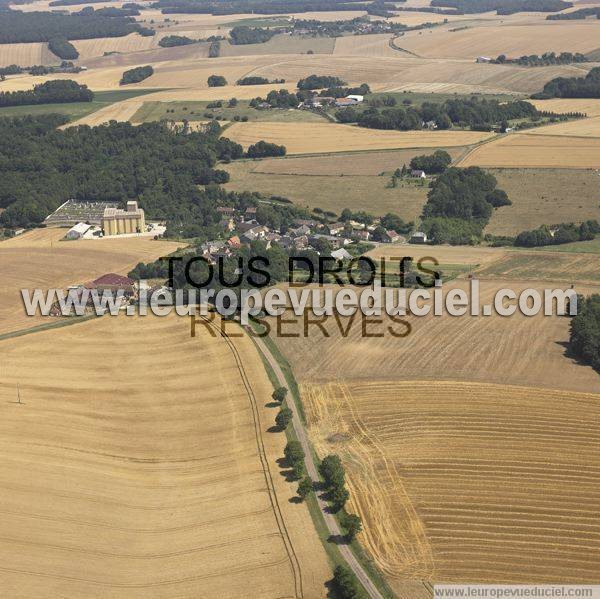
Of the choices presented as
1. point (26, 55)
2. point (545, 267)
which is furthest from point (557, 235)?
point (26, 55)

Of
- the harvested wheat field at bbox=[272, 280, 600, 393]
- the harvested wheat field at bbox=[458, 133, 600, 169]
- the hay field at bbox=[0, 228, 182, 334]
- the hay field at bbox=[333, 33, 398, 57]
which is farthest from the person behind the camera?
the hay field at bbox=[333, 33, 398, 57]

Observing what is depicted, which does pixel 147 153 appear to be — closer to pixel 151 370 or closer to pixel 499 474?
pixel 151 370

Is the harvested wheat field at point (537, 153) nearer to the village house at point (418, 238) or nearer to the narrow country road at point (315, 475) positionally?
the village house at point (418, 238)

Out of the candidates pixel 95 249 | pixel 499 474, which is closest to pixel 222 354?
pixel 499 474

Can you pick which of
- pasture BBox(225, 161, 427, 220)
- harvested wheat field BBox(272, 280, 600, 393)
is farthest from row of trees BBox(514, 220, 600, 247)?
harvested wheat field BBox(272, 280, 600, 393)

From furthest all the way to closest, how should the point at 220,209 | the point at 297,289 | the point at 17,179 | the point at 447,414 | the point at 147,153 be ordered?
1. the point at 147,153
2. the point at 17,179
3. the point at 220,209
4. the point at 297,289
5. the point at 447,414

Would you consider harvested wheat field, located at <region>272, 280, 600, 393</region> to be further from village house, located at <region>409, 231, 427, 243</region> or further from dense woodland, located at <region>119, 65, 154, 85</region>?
dense woodland, located at <region>119, 65, 154, 85</region>

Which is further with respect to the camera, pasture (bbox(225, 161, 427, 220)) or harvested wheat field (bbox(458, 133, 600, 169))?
harvested wheat field (bbox(458, 133, 600, 169))
